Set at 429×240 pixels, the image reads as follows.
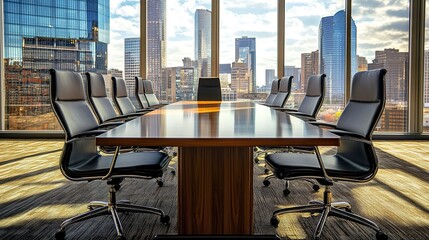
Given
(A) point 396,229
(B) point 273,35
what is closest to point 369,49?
(B) point 273,35

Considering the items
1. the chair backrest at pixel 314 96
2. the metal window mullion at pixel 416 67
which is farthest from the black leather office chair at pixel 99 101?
the metal window mullion at pixel 416 67

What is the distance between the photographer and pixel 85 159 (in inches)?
93.0

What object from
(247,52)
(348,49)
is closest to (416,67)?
(348,49)

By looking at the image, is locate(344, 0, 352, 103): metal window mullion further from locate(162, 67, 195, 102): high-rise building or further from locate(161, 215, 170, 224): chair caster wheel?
locate(161, 215, 170, 224): chair caster wheel

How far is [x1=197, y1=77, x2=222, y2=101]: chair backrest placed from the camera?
5645mm

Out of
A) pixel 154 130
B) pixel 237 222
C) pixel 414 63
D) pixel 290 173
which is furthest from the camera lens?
pixel 414 63

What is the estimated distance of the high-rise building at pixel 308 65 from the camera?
6590mm

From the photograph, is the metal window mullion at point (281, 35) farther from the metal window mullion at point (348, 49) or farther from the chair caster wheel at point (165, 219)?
the chair caster wheel at point (165, 219)

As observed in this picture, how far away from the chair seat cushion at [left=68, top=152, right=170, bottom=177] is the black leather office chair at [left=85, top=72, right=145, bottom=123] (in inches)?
25.0

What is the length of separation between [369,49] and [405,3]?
101 centimetres

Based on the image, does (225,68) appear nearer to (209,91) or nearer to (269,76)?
(269,76)

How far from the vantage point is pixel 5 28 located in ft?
21.7

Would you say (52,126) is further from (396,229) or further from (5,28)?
(396,229)

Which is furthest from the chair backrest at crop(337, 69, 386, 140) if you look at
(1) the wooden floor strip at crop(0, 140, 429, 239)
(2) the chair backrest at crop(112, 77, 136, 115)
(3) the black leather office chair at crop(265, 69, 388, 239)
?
(2) the chair backrest at crop(112, 77, 136, 115)
